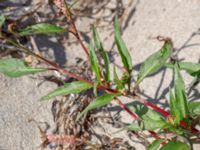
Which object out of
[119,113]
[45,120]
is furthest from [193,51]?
[45,120]

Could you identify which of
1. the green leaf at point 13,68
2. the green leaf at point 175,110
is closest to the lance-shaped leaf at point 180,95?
the green leaf at point 175,110

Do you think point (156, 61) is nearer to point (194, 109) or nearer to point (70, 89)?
point (194, 109)

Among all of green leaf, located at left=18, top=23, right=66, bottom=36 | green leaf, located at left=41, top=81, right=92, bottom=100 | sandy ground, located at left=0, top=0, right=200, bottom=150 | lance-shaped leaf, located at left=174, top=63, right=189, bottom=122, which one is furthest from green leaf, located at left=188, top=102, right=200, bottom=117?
green leaf, located at left=18, top=23, right=66, bottom=36

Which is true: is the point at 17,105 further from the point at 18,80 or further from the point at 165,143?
the point at 165,143

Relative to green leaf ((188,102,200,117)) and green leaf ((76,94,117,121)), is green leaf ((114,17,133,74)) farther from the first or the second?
green leaf ((188,102,200,117))

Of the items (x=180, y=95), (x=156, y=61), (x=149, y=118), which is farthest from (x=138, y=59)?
(x=180, y=95)

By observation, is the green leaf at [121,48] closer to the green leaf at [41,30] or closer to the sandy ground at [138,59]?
the green leaf at [41,30]

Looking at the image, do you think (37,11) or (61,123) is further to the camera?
(37,11)
